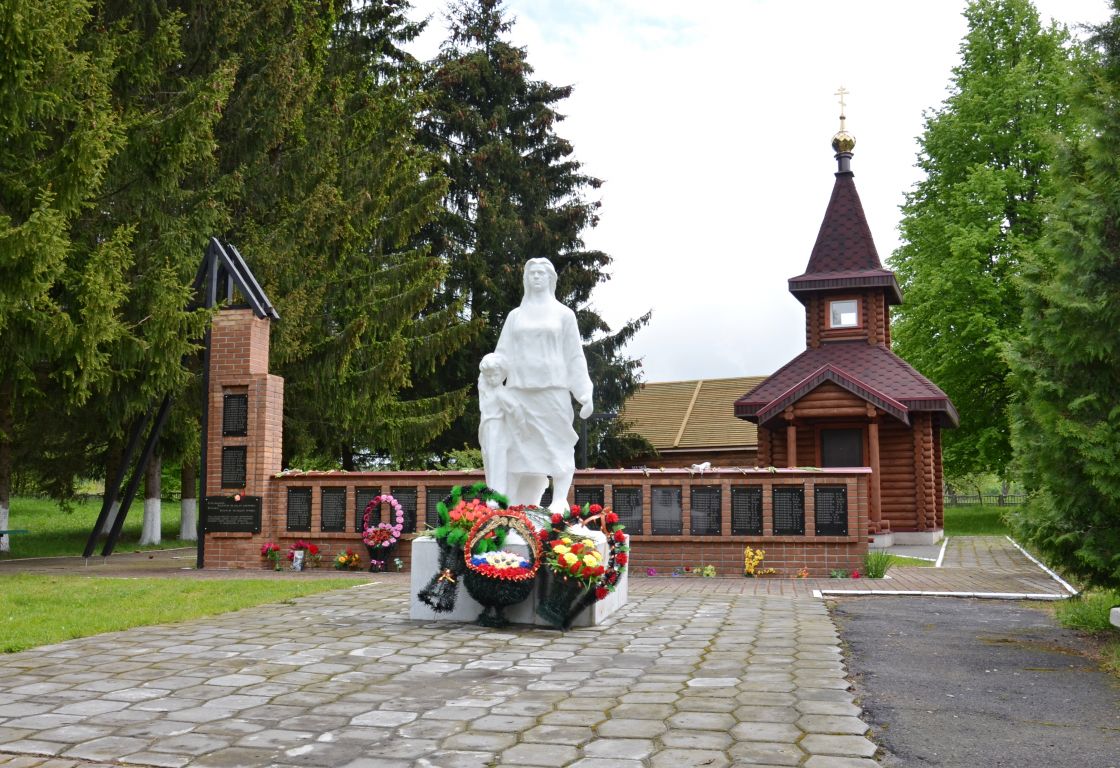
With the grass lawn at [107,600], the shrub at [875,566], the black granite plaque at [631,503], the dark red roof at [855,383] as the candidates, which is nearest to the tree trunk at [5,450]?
the grass lawn at [107,600]

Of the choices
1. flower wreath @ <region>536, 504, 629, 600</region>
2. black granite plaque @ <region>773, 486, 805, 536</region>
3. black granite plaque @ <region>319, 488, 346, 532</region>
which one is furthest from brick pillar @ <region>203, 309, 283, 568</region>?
black granite plaque @ <region>773, 486, 805, 536</region>

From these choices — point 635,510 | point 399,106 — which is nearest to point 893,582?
point 635,510

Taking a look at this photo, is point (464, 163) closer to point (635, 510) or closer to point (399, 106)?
point (399, 106)

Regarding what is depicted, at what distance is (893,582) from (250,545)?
8510 millimetres

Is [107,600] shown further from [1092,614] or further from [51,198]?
[1092,614]

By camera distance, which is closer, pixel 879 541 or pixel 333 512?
pixel 333 512

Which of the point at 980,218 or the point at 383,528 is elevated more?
the point at 980,218

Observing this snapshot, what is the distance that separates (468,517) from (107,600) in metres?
3.85

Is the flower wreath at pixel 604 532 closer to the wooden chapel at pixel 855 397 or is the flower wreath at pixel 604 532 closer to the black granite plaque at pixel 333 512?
the black granite plaque at pixel 333 512

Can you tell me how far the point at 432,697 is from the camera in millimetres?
4969

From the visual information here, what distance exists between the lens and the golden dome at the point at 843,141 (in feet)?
79.3

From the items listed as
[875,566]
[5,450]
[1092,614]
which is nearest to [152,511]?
[5,450]

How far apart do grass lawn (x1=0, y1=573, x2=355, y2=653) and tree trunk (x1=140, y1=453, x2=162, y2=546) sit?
7328 millimetres

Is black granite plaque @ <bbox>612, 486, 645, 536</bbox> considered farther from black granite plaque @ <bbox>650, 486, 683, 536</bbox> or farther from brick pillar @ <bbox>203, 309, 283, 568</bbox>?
brick pillar @ <bbox>203, 309, 283, 568</bbox>
